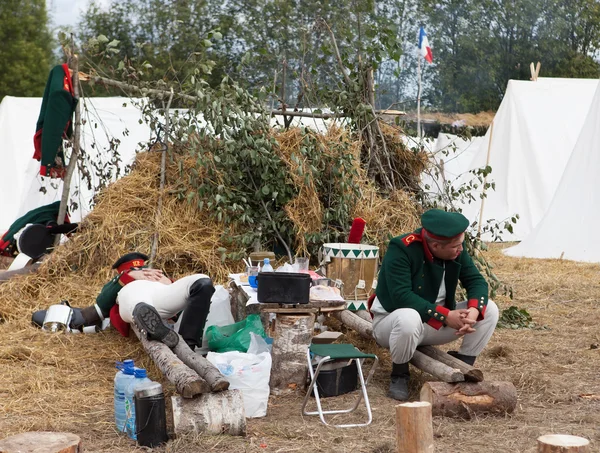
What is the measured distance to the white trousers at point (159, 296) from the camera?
4.57m

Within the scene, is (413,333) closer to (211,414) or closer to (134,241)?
(211,414)

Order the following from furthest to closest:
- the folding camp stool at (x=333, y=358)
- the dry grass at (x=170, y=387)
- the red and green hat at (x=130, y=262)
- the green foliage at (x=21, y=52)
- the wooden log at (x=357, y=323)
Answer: the green foliage at (x=21, y=52)
the red and green hat at (x=130, y=262)
the wooden log at (x=357, y=323)
the folding camp stool at (x=333, y=358)
the dry grass at (x=170, y=387)

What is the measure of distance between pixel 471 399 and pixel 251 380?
1097 mm

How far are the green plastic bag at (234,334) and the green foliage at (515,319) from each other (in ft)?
7.74

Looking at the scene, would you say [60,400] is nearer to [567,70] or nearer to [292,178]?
[292,178]

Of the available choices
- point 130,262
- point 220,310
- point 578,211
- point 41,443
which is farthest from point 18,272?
point 578,211

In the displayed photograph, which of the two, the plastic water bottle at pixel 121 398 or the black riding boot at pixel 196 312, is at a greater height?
the black riding boot at pixel 196 312

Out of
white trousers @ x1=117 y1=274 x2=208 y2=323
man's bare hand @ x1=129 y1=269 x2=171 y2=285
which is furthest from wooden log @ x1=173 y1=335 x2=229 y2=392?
man's bare hand @ x1=129 y1=269 x2=171 y2=285

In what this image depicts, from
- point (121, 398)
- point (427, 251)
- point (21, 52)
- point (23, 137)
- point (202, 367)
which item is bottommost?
point (121, 398)

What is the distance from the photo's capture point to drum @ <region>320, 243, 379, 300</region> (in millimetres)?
5266

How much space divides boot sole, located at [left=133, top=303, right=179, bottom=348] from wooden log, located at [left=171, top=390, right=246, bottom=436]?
27.0 inches

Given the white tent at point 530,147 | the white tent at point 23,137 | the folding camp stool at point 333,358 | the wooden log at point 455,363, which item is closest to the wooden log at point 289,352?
the folding camp stool at point 333,358

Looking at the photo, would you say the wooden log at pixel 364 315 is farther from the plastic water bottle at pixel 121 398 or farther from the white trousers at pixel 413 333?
the plastic water bottle at pixel 121 398

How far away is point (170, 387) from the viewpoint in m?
4.30
